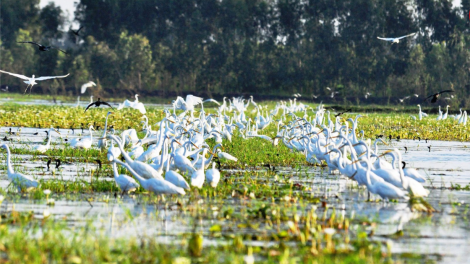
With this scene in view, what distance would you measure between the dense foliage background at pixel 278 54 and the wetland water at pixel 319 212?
48581 millimetres

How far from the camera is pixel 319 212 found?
10828 mm

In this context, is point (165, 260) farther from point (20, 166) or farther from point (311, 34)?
point (311, 34)

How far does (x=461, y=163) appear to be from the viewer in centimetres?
1925

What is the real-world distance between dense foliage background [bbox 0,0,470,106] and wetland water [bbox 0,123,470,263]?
48581 mm

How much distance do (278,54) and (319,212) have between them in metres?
60.8

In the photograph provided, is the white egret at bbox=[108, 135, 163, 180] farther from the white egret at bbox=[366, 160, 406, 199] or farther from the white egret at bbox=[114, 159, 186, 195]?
the white egret at bbox=[366, 160, 406, 199]

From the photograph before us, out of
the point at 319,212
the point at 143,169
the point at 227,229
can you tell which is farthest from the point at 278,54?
the point at 227,229

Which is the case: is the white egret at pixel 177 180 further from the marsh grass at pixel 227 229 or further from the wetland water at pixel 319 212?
the wetland water at pixel 319 212

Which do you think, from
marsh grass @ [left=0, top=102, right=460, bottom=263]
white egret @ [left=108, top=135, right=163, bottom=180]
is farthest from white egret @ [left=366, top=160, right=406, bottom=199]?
white egret @ [left=108, top=135, right=163, bottom=180]

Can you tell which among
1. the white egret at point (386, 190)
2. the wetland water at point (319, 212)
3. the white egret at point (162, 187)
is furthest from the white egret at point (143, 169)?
the white egret at point (386, 190)

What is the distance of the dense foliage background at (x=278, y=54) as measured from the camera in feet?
216

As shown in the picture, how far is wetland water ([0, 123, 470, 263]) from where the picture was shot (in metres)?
8.94

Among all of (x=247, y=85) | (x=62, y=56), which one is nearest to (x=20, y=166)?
(x=247, y=85)

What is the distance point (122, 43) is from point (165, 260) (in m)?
66.0
